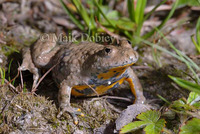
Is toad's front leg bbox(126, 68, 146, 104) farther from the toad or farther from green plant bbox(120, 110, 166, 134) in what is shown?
green plant bbox(120, 110, 166, 134)

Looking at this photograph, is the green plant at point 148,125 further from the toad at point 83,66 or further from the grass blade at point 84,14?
the grass blade at point 84,14

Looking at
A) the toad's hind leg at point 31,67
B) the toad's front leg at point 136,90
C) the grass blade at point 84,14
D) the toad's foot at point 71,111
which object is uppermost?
the grass blade at point 84,14

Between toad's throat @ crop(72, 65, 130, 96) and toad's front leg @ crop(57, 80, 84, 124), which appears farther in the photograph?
toad's front leg @ crop(57, 80, 84, 124)

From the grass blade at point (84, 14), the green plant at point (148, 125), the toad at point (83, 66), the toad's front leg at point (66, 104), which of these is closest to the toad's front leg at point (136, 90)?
the toad at point (83, 66)

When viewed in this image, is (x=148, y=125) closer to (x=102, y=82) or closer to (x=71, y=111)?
(x=102, y=82)

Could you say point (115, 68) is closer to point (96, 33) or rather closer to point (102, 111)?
point (102, 111)

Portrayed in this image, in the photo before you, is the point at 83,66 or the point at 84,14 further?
the point at 84,14

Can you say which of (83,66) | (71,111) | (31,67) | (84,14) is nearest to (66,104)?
(71,111)

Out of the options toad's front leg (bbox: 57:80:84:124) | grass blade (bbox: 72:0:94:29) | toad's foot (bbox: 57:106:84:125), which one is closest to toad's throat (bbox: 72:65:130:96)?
toad's front leg (bbox: 57:80:84:124)
